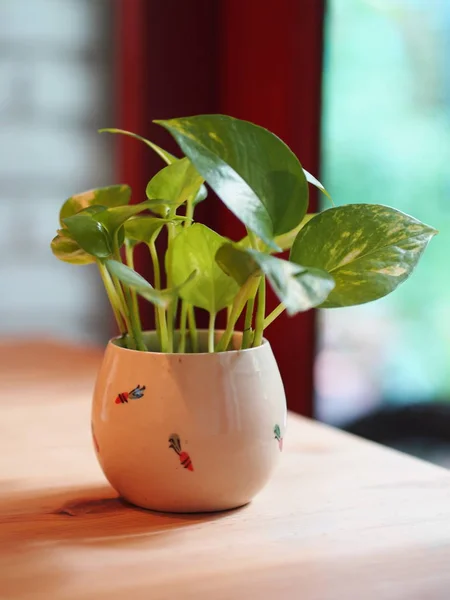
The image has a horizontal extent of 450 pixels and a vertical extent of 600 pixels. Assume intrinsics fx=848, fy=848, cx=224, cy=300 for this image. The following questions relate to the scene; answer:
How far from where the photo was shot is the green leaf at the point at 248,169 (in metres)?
0.53

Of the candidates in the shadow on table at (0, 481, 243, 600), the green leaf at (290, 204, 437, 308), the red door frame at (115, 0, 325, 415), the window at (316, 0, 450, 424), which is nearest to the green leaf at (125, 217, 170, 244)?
the green leaf at (290, 204, 437, 308)

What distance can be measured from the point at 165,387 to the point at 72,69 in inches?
71.9

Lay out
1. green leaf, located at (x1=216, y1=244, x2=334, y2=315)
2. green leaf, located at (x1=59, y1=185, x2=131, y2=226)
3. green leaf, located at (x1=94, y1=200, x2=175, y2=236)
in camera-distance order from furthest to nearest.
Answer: green leaf, located at (x1=59, y1=185, x2=131, y2=226) → green leaf, located at (x1=94, y1=200, x2=175, y2=236) → green leaf, located at (x1=216, y1=244, x2=334, y2=315)

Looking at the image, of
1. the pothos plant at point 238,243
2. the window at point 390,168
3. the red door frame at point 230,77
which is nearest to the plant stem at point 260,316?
the pothos plant at point 238,243

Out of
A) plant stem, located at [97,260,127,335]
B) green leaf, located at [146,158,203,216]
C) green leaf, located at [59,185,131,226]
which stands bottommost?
plant stem, located at [97,260,127,335]

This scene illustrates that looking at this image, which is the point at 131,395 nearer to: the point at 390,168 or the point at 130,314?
the point at 130,314

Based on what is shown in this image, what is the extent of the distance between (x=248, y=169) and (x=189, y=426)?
189 millimetres

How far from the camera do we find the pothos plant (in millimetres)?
530

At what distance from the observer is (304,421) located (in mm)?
980

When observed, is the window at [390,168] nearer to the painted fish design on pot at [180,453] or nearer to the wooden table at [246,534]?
the wooden table at [246,534]

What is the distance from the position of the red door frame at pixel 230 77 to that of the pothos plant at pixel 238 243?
122 centimetres

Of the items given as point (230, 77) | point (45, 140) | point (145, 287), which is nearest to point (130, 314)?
point (145, 287)

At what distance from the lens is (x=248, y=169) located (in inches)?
21.8

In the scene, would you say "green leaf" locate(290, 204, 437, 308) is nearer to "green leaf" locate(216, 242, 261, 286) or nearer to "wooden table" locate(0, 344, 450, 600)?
"green leaf" locate(216, 242, 261, 286)
